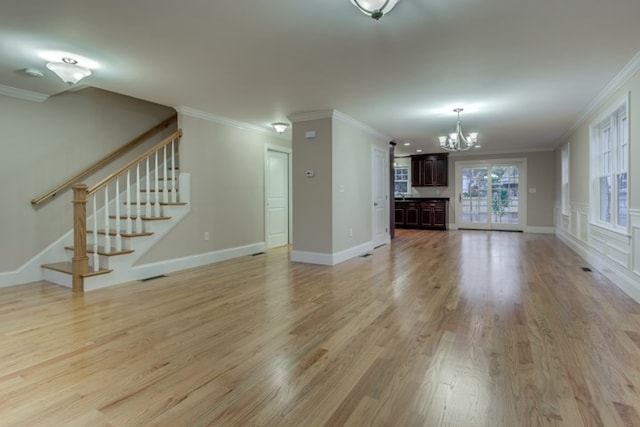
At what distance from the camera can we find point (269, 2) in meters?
2.30

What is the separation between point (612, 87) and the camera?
3998 mm

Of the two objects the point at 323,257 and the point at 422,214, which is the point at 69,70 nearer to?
the point at 323,257

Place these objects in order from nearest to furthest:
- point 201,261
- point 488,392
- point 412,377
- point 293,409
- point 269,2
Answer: point 293,409
point 488,392
point 412,377
point 269,2
point 201,261

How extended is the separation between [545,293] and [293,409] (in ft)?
10.4

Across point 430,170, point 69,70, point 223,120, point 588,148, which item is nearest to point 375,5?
point 69,70

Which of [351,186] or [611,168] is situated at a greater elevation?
[611,168]

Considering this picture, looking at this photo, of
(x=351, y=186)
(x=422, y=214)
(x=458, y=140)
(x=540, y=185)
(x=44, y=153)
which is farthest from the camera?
(x=422, y=214)

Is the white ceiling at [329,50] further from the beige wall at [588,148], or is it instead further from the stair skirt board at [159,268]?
the stair skirt board at [159,268]

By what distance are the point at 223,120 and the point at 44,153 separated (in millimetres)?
2411

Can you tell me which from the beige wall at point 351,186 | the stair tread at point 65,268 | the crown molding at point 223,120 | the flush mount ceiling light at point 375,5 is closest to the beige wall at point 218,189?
the crown molding at point 223,120

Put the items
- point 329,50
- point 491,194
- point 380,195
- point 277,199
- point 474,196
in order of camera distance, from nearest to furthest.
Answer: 1. point 329,50
2. point 277,199
3. point 380,195
4. point 491,194
5. point 474,196

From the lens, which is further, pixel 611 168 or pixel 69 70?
pixel 611 168

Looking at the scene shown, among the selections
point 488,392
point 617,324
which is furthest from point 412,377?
point 617,324

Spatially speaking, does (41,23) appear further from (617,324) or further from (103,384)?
(617,324)
